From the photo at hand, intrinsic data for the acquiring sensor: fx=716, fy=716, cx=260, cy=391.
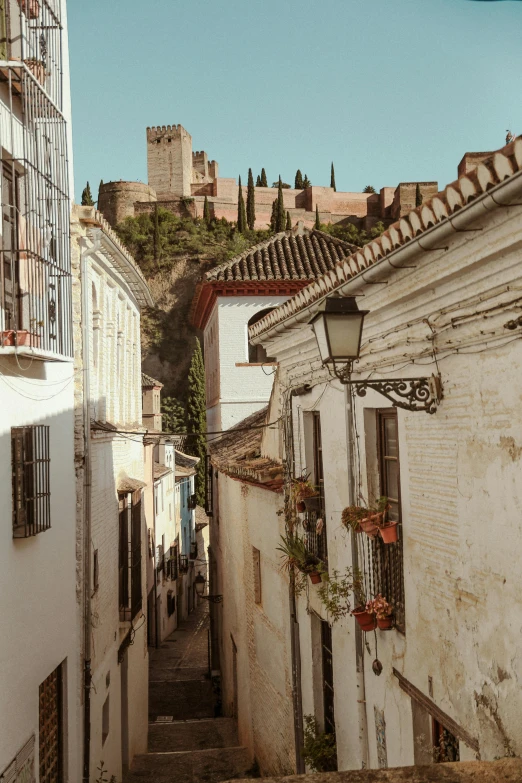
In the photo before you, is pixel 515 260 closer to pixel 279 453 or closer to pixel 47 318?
pixel 47 318

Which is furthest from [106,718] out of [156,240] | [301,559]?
[156,240]

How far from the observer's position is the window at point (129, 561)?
41.5 feet

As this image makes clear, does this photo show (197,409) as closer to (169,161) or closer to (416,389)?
(169,161)

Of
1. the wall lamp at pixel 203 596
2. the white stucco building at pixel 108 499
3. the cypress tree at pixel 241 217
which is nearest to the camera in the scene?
the white stucco building at pixel 108 499

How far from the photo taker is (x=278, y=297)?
1658 cm

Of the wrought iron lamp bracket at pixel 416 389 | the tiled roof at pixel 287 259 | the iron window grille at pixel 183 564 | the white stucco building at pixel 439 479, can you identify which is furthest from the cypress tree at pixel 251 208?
the wrought iron lamp bracket at pixel 416 389

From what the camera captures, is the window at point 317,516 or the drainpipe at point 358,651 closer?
the drainpipe at point 358,651

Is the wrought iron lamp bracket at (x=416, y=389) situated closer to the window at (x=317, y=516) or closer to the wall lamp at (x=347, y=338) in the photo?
the wall lamp at (x=347, y=338)

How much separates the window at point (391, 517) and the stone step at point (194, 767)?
6996mm

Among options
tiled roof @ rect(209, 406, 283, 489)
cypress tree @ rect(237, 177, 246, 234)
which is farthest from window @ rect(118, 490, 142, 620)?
cypress tree @ rect(237, 177, 246, 234)

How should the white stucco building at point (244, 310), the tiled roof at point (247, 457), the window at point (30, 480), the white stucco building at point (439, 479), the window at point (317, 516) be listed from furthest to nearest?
the white stucco building at point (244, 310) → the tiled roof at point (247, 457) → the window at point (317, 516) → the window at point (30, 480) → the white stucco building at point (439, 479)

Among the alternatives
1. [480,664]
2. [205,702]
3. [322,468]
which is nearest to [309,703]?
[322,468]

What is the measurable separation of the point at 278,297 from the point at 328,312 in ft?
37.6

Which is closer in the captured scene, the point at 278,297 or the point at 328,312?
the point at 328,312
